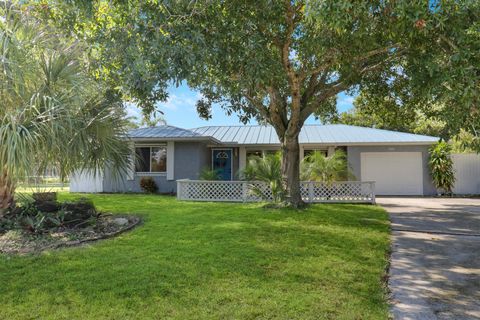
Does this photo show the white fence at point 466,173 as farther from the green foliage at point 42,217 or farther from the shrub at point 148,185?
the green foliage at point 42,217

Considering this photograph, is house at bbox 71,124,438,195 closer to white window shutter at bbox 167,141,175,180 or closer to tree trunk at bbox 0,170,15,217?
white window shutter at bbox 167,141,175,180

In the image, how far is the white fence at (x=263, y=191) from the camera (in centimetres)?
1416

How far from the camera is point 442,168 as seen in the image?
17000 millimetres

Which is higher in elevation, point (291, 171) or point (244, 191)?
point (291, 171)

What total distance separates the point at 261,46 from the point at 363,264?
4.13 m

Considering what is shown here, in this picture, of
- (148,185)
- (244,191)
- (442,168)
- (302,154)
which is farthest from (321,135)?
(148,185)

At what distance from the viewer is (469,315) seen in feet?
13.1

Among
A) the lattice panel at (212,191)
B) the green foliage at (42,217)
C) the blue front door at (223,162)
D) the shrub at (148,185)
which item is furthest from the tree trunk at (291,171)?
the blue front door at (223,162)

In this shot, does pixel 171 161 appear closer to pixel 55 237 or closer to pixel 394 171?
pixel 55 237

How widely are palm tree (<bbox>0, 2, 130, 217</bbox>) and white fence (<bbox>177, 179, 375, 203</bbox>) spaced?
693 cm

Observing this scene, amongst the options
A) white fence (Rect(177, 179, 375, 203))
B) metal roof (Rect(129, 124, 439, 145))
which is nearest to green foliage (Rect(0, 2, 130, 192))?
white fence (Rect(177, 179, 375, 203))

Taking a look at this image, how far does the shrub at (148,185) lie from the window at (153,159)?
2.33ft

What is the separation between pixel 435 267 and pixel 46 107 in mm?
6961

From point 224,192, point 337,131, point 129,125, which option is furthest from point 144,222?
point 337,131
